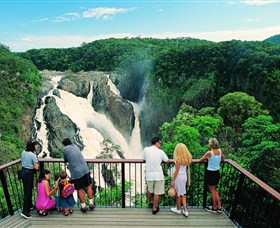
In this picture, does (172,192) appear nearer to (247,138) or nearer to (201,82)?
(247,138)

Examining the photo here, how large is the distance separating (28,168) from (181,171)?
272 cm

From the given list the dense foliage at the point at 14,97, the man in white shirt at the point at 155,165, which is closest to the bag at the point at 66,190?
the man in white shirt at the point at 155,165

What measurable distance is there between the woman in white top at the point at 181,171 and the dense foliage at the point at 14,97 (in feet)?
62.1

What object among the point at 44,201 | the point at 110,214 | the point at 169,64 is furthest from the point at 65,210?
the point at 169,64

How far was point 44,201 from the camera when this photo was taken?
5270 millimetres

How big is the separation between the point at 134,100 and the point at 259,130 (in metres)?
25.1

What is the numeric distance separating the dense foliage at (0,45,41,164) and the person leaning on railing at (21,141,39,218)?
1758 centimetres

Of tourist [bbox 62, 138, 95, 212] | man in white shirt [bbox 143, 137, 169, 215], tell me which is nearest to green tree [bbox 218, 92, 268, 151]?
man in white shirt [bbox 143, 137, 169, 215]

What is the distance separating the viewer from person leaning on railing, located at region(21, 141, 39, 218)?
512 cm

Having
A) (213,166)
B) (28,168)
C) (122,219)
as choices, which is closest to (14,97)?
(28,168)

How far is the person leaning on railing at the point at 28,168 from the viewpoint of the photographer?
16.8 ft

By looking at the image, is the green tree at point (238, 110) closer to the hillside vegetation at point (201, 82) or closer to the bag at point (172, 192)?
the hillside vegetation at point (201, 82)

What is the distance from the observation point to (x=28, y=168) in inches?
203

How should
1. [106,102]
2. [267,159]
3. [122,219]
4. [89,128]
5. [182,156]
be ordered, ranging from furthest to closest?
[106,102], [89,128], [267,159], [122,219], [182,156]
